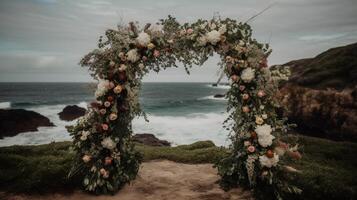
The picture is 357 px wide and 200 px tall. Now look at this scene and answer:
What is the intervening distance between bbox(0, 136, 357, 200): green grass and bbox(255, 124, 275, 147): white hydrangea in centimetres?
135

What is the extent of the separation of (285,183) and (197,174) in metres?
2.55

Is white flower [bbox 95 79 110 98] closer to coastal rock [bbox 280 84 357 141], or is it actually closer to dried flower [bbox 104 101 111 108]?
dried flower [bbox 104 101 111 108]

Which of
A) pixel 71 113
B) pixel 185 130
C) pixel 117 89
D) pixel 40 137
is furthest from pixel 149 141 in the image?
pixel 71 113

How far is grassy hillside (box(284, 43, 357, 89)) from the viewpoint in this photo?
89.9 ft

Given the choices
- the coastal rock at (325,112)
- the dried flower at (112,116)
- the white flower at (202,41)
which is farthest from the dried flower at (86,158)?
the coastal rock at (325,112)

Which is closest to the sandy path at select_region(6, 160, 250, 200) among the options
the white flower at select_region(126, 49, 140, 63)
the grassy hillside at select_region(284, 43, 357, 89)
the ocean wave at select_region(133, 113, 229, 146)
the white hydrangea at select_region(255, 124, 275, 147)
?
the white hydrangea at select_region(255, 124, 275, 147)

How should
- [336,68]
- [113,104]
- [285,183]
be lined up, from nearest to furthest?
[285,183], [113,104], [336,68]

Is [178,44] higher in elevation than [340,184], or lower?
higher

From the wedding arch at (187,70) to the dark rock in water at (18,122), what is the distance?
26.7 m

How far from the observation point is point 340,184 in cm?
647

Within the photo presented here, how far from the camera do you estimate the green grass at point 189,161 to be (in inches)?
252

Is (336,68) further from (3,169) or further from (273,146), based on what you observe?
(3,169)

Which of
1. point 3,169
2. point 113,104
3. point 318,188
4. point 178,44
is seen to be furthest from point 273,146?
point 3,169

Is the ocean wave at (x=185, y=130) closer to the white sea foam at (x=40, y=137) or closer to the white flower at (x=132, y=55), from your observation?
the white sea foam at (x=40, y=137)
